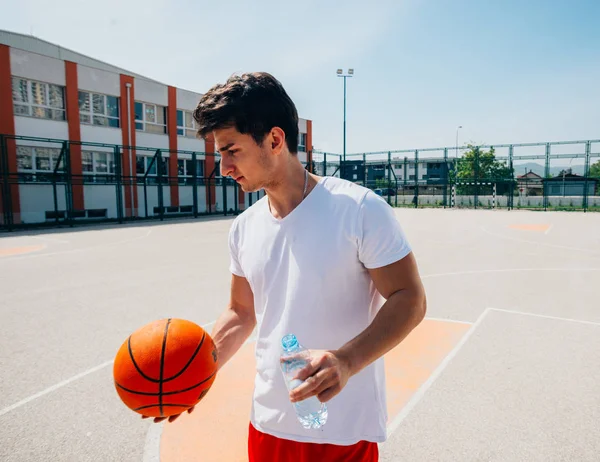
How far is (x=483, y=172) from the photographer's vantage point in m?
36.7

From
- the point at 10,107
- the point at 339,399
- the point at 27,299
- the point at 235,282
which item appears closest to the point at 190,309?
the point at 27,299

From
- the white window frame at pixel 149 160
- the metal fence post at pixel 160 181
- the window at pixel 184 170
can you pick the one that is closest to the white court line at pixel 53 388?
the metal fence post at pixel 160 181

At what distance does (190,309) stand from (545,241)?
1184 centimetres

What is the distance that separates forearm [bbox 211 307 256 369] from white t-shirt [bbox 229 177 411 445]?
29cm

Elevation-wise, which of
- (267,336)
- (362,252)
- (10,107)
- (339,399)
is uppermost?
(10,107)

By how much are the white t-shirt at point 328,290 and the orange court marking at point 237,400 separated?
1.48m

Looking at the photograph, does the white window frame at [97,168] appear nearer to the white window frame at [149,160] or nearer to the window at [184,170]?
the white window frame at [149,160]

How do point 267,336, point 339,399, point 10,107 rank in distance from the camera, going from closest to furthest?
point 339,399, point 267,336, point 10,107

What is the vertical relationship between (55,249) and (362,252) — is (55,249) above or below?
below

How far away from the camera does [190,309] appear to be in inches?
251

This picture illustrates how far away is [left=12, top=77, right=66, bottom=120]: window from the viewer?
67.4ft

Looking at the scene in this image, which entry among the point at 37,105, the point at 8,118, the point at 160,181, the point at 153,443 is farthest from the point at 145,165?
the point at 153,443

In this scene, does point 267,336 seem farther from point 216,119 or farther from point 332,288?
point 216,119

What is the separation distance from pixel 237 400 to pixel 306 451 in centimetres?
219
